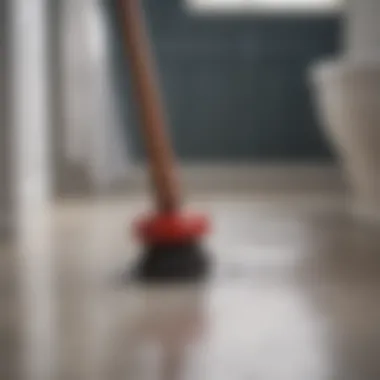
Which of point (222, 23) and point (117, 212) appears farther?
point (222, 23)

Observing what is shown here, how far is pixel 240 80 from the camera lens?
325cm

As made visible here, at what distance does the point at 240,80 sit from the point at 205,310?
6.68 feet

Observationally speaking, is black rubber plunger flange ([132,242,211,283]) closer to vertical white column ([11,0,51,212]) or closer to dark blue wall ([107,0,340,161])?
vertical white column ([11,0,51,212])

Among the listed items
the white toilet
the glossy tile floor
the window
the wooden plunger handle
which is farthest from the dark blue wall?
the wooden plunger handle

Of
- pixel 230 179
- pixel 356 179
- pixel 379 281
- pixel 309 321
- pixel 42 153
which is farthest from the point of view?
pixel 230 179

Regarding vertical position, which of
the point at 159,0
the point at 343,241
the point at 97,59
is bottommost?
the point at 343,241

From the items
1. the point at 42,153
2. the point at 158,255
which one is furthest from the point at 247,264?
the point at 42,153

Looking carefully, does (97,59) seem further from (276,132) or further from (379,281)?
A: (379,281)

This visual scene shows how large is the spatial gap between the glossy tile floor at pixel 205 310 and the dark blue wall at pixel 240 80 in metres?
1.07

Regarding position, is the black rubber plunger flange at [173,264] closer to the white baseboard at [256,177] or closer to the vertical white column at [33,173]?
the vertical white column at [33,173]

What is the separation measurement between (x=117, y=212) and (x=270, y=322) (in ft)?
4.68

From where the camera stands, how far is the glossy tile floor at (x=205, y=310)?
0.99 meters

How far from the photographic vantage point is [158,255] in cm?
156

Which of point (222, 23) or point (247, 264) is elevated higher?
point (222, 23)
